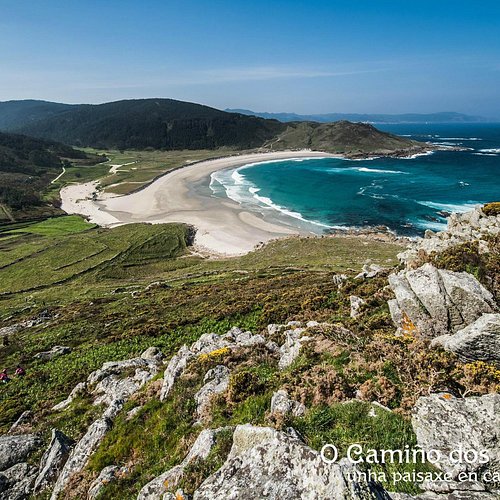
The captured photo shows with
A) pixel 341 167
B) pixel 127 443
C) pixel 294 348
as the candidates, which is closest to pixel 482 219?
pixel 294 348

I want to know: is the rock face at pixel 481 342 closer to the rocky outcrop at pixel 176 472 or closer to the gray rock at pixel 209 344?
the rocky outcrop at pixel 176 472

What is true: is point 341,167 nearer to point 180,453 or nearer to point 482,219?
point 482,219

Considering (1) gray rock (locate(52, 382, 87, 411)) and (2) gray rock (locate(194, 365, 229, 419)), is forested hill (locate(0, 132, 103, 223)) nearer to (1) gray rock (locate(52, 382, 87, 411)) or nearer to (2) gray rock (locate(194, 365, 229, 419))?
(1) gray rock (locate(52, 382, 87, 411))

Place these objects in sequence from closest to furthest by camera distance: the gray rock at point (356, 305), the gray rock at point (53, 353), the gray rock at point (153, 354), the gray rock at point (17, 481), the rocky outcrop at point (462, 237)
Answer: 1. the gray rock at point (17, 481)
2. the gray rock at point (356, 305)
3. the rocky outcrop at point (462, 237)
4. the gray rock at point (153, 354)
5. the gray rock at point (53, 353)

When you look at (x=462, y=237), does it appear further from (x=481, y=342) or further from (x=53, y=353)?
(x=53, y=353)

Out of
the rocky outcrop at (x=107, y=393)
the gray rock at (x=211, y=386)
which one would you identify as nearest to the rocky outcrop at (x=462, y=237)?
the gray rock at (x=211, y=386)

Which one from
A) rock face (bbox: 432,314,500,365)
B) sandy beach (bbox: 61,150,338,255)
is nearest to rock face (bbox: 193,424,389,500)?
rock face (bbox: 432,314,500,365)
